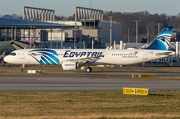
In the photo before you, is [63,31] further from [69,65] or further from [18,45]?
[69,65]

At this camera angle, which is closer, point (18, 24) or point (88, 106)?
point (88, 106)

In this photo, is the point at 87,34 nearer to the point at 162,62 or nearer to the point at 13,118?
the point at 162,62

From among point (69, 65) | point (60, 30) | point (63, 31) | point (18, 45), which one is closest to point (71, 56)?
point (69, 65)

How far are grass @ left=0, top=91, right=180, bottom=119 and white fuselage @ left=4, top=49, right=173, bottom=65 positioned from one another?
32.3 meters

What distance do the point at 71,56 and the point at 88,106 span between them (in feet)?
128

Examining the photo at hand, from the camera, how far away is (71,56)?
212 feet

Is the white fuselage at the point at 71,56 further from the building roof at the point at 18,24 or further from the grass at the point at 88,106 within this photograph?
the building roof at the point at 18,24

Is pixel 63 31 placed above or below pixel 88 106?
above

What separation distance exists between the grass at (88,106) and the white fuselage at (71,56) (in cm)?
3234

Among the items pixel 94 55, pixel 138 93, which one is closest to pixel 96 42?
pixel 94 55

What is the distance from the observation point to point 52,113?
75.4 ft

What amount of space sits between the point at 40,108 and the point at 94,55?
40.2 m

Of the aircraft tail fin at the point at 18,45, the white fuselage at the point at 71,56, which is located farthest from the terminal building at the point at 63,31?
the white fuselage at the point at 71,56

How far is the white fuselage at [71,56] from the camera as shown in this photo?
A: 211ft
